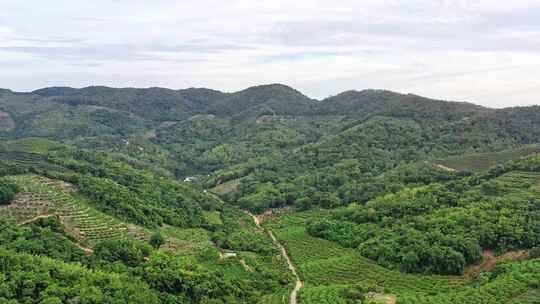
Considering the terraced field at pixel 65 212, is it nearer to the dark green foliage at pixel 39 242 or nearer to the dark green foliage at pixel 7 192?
the dark green foliage at pixel 7 192

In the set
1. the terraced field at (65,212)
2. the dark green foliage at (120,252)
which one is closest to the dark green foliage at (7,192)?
the terraced field at (65,212)

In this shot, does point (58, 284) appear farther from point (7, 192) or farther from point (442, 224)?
point (442, 224)

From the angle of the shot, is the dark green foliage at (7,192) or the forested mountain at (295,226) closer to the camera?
the forested mountain at (295,226)

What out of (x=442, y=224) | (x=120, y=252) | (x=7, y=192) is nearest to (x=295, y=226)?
(x=442, y=224)

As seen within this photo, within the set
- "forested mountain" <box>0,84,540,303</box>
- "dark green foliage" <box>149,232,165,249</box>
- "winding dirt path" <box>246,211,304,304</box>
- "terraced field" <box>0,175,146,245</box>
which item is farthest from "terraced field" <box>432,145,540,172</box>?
"terraced field" <box>0,175,146,245</box>

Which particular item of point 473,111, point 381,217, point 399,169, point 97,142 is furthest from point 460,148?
point 97,142

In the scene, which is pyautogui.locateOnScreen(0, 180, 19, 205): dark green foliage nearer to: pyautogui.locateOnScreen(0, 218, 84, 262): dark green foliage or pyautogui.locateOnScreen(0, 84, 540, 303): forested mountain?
pyautogui.locateOnScreen(0, 84, 540, 303): forested mountain
